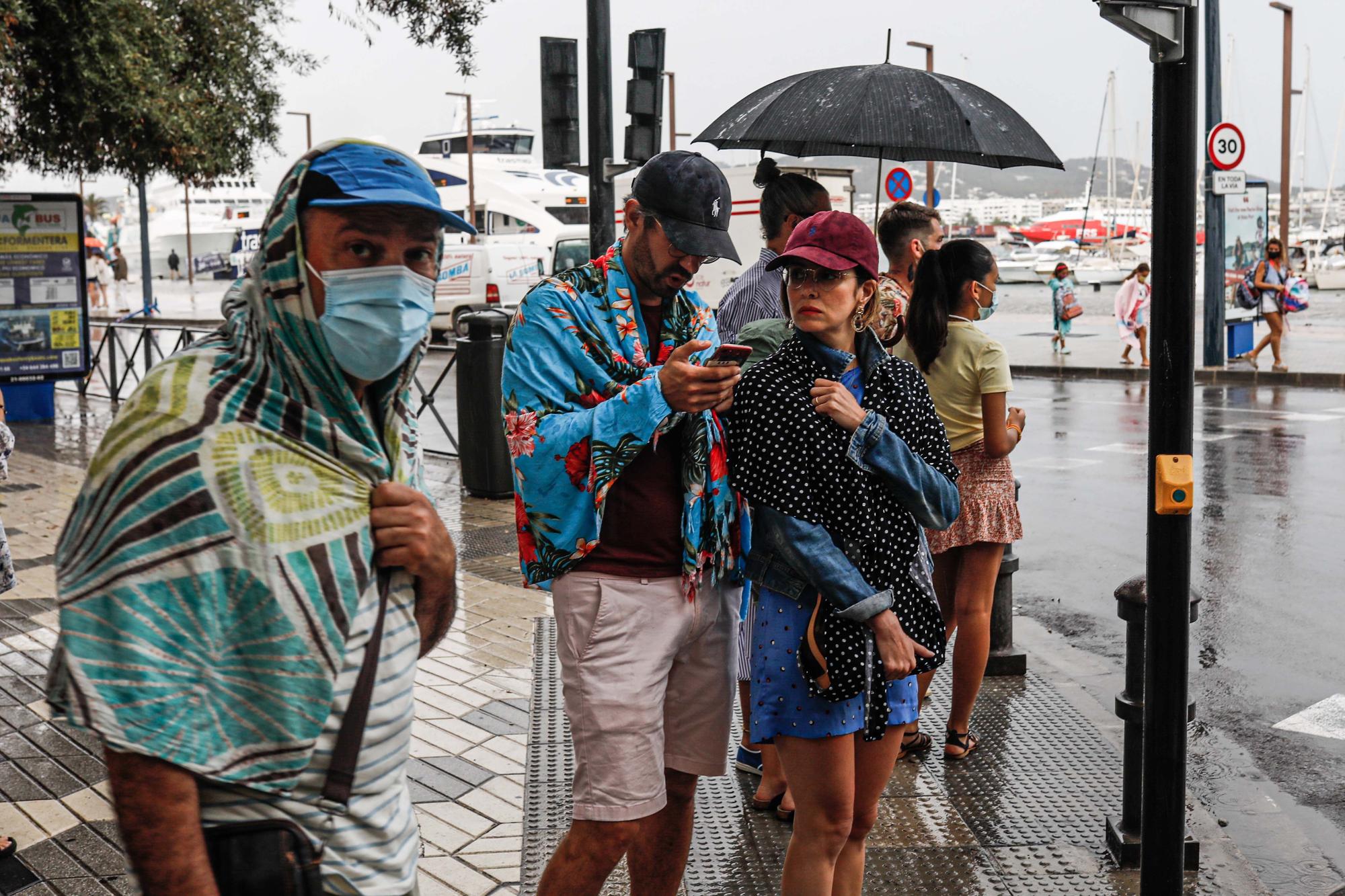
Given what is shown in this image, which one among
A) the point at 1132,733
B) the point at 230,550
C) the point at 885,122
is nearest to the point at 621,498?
the point at 230,550

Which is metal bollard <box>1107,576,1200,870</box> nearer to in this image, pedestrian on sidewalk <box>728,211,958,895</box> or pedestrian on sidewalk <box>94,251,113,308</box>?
pedestrian on sidewalk <box>728,211,958,895</box>

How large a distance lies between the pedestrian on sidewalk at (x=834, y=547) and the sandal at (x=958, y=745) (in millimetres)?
1759

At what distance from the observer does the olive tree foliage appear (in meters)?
9.82

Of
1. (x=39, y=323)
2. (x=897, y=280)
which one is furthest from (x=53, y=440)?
(x=897, y=280)

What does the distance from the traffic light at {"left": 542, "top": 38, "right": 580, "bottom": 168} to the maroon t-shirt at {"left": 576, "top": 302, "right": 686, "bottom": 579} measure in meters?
5.99

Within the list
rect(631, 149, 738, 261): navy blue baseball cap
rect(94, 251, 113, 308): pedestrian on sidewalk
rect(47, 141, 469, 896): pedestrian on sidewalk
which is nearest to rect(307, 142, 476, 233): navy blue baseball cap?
rect(47, 141, 469, 896): pedestrian on sidewalk

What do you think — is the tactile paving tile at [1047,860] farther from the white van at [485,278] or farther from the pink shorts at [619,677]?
the white van at [485,278]

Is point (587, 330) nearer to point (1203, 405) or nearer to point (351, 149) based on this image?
point (351, 149)

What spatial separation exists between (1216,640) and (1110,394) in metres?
11.7

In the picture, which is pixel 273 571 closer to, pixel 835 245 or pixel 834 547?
pixel 834 547

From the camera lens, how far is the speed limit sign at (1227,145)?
1772cm

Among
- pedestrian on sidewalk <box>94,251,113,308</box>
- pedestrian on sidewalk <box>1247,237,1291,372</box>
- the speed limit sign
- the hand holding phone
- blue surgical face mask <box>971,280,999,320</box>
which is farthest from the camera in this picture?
pedestrian on sidewalk <box>94,251,113,308</box>

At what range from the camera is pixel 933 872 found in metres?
3.93

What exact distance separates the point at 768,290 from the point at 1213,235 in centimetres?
1704
